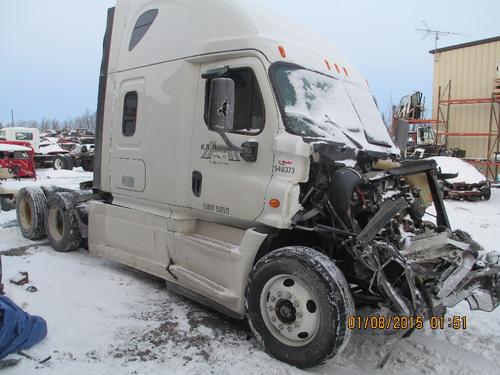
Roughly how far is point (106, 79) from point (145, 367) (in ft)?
13.0

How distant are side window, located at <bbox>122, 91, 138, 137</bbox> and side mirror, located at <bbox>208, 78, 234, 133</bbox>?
2002 mm

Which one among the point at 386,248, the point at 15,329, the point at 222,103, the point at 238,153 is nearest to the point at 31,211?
the point at 15,329

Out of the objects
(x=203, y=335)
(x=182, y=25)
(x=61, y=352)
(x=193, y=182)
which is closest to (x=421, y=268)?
(x=203, y=335)

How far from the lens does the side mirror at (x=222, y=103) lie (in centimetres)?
392

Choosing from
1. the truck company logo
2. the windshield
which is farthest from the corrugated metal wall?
the truck company logo

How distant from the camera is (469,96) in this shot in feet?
68.3

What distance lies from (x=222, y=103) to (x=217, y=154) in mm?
778

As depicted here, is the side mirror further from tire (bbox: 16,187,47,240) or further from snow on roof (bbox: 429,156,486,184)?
snow on roof (bbox: 429,156,486,184)

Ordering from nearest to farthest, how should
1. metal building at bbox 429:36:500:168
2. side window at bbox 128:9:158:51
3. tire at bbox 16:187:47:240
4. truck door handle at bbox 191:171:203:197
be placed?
truck door handle at bbox 191:171:203:197 < side window at bbox 128:9:158:51 < tire at bbox 16:187:47:240 < metal building at bbox 429:36:500:168

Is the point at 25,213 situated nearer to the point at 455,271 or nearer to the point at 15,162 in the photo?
the point at 455,271

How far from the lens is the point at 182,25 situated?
512 cm

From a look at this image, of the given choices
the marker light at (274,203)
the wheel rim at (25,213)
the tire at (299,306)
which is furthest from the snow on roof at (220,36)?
the wheel rim at (25,213)

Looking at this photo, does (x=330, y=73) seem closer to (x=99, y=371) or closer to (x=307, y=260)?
(x=307, y=260)

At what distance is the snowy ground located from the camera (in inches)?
147
